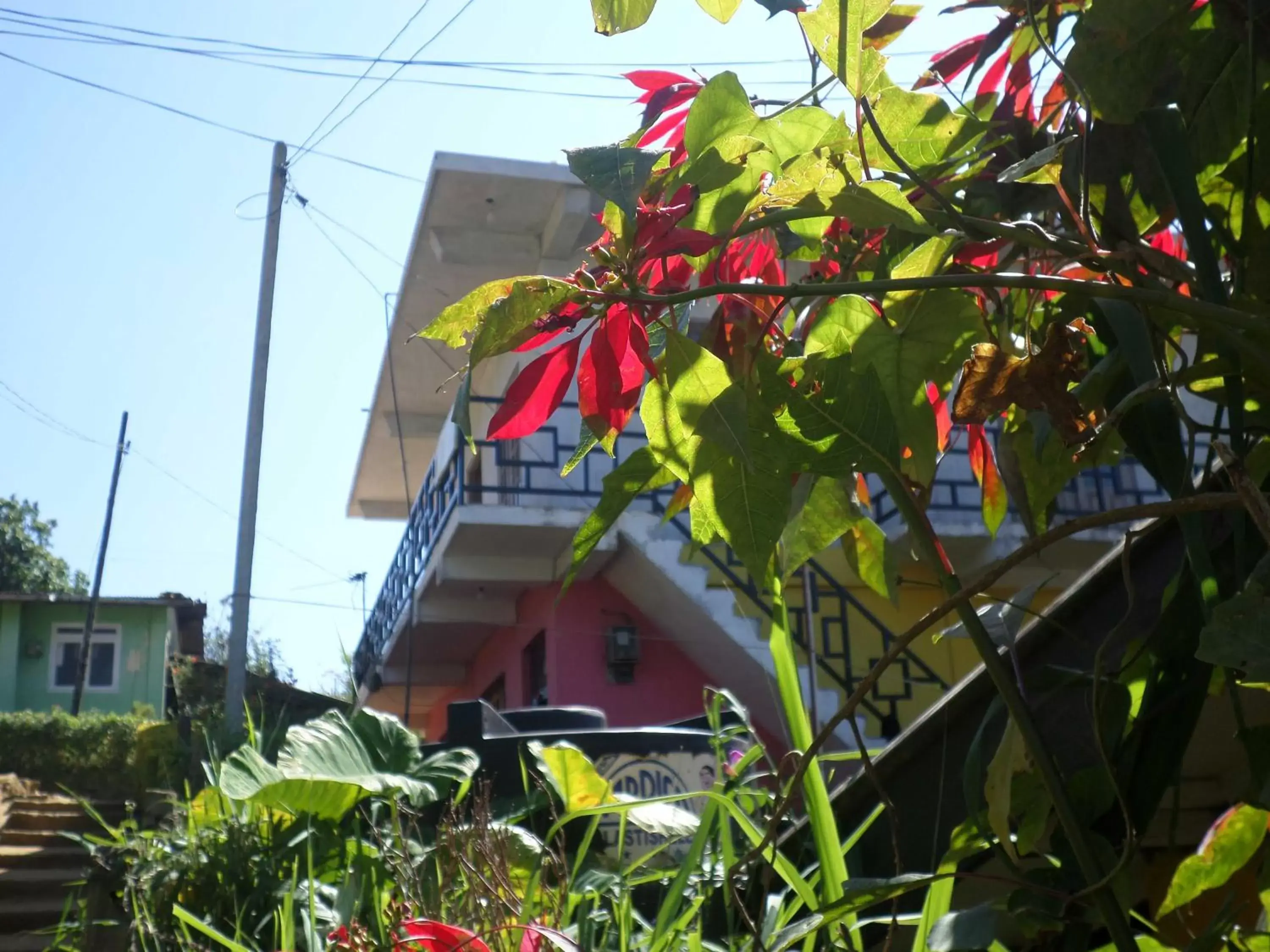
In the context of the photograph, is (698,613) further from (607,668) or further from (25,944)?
(25,944)

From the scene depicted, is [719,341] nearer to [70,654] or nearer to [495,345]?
[495,345]

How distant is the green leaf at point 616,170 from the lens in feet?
1.24

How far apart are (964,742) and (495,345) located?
522 millimetres

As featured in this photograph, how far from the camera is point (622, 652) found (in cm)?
715

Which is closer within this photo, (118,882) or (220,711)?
(118,882)

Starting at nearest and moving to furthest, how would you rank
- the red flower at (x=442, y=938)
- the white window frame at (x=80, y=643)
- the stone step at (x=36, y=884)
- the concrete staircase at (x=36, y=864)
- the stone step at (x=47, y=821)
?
1. the red flower at (x=442, y=938)
2. the concrete staircase at (x=36, y=864)
3. the stone step at (x=36, y=884)
4. the stone step at (x=47, y=821)
5. the white window frame at (x=80, y=643)

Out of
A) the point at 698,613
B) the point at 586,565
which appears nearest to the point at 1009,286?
the point at 698,613

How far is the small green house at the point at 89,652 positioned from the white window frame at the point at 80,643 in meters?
0.01

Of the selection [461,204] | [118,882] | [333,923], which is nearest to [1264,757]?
[333,923]

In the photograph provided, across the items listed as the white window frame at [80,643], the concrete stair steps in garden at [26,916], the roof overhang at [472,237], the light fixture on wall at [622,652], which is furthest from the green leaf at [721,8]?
the white window frame at [80,643]

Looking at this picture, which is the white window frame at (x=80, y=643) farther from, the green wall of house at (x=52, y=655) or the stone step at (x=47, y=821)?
the stone step at (x=47, y=821)

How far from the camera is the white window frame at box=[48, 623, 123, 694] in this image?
20.0 meters

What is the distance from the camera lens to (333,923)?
116cm

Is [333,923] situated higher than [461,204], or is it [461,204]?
[461,204]
